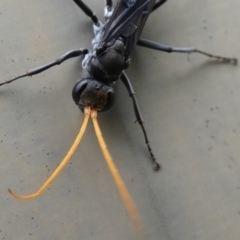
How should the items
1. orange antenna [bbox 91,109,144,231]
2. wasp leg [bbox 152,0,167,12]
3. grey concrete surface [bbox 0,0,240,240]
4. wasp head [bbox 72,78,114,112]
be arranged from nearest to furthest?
orange antenna [bbox 91,109,144,231] < wasp head [bbox 72,78,114,112] < grey concrete surface [bbox 0,0,240,240] < wasp leg [bbox 152,0,167,12]

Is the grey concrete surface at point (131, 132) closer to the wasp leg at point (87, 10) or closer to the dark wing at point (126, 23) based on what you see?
the wasp leg at point (87, 10)

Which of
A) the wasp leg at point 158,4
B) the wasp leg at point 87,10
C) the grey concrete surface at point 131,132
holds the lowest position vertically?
the grey concrete surface at point 131,132

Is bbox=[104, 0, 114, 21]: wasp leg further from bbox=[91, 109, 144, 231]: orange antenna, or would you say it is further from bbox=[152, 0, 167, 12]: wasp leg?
bbox=[91, 109, 144, 231]: orange antenna

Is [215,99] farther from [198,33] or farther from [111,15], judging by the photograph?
[111,15]

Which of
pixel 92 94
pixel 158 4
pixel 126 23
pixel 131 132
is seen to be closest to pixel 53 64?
pixel 92 94

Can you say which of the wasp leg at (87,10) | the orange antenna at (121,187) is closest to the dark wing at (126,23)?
the wasp leg at (87,10)

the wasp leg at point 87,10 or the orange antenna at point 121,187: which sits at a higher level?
the wasp leg at point 87,10

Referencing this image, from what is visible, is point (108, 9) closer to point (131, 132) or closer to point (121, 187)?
point (131, 132)

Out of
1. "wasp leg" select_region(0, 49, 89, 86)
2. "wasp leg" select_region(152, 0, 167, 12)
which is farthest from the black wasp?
"wasp leg" select_region(152, 0, 167, 12)
